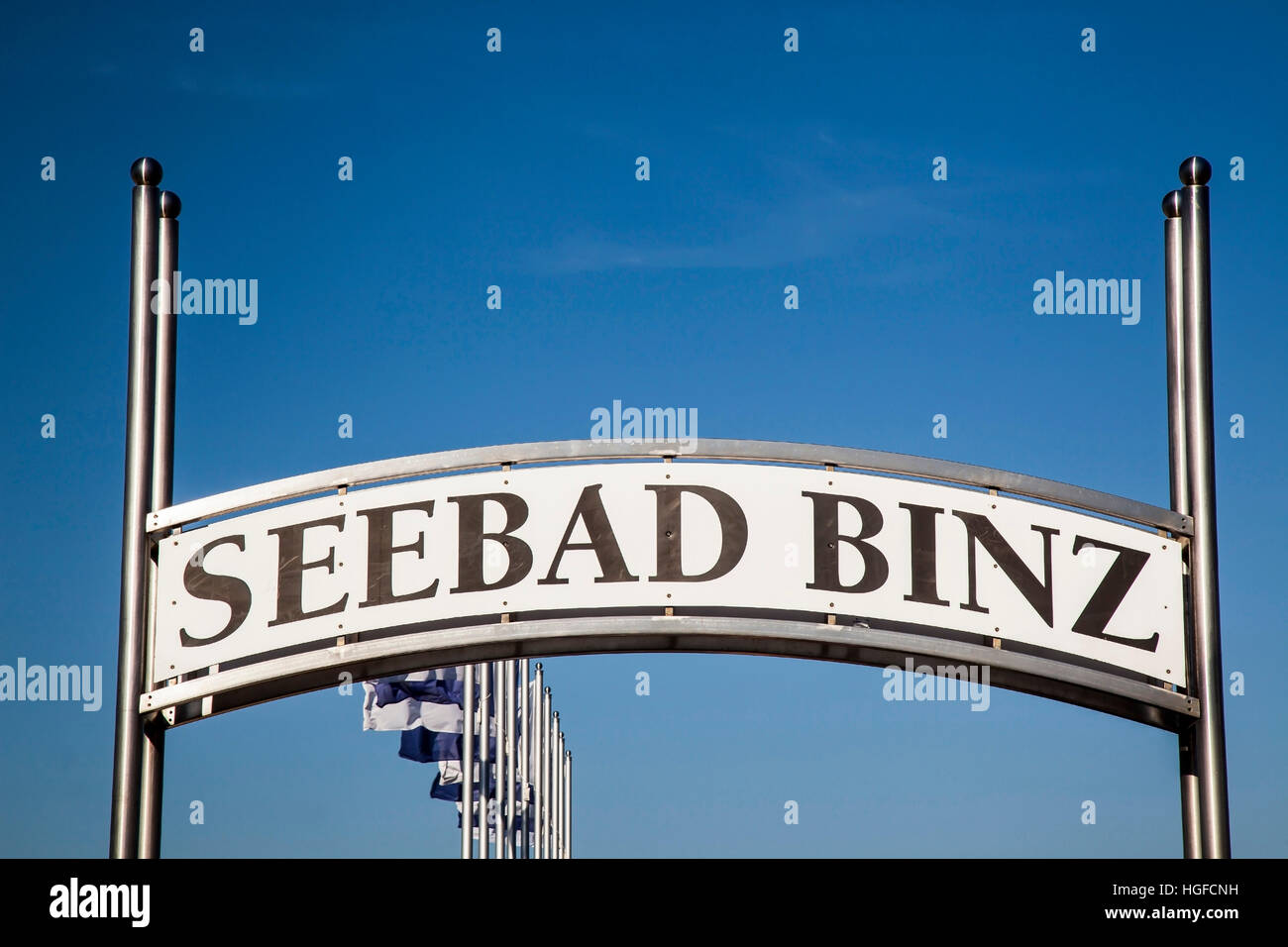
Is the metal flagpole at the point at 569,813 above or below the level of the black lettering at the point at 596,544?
below

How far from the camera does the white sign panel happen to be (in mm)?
7613

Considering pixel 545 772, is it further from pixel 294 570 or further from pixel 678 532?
pixel 678 532

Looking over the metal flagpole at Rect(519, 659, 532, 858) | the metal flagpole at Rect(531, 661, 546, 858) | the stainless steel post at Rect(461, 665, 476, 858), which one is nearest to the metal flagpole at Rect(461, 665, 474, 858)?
the stainless steel post at Rect(461, 665, 476, 858)

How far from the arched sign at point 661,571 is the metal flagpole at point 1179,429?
132mm

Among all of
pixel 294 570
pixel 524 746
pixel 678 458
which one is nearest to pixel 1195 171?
pixel 678 458

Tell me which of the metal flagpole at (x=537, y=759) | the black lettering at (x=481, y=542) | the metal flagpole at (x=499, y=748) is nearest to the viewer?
the black lettering at (x=481, y=542)

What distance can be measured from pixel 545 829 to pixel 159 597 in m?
34.6

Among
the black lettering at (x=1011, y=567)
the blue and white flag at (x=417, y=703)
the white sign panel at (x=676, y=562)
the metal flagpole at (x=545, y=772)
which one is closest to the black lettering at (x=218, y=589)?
the white sign panel at (x=676, y=562)

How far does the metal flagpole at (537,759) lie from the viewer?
123 ft

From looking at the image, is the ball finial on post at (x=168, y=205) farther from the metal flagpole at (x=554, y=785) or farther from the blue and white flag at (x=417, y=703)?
the metal flagpole at (x=554, y=785)
